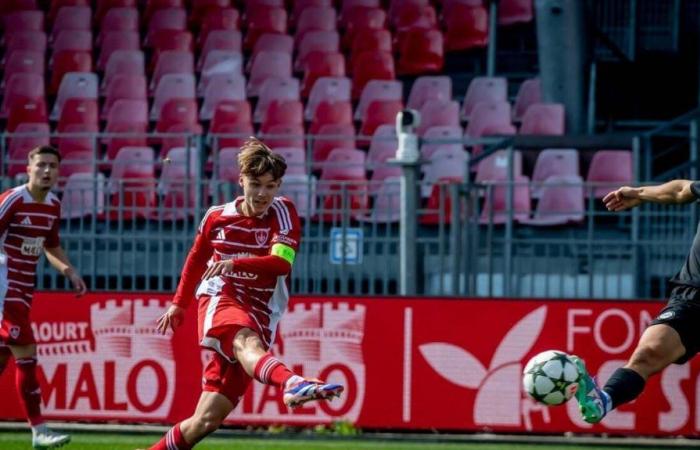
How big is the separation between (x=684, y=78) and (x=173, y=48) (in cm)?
659

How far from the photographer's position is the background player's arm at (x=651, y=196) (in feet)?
28.9

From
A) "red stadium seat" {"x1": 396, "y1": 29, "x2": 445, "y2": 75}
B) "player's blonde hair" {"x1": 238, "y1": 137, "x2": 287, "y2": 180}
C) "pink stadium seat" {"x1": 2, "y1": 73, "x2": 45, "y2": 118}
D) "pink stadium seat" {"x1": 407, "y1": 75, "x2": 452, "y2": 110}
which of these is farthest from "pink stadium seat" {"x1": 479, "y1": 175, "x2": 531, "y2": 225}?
"pink stadium seat" {"x1": 2, "y1": 73, "x2": 45, "y2": 118}

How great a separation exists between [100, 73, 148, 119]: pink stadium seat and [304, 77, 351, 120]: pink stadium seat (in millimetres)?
2074

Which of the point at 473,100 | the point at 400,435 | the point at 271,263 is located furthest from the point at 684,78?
the point at 271,263

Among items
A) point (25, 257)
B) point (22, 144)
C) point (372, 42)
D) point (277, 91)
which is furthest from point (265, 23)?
point (25, 257)

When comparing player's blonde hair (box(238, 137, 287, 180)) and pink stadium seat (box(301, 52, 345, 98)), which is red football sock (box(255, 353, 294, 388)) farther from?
pink stadium seat (box(301, 52, 345, 98))

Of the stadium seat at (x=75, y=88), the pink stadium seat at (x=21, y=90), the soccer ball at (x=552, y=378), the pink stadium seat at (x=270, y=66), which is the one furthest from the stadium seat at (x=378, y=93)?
the soccer ball at (x=552, y=378)

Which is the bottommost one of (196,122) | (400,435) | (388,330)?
(400,435)

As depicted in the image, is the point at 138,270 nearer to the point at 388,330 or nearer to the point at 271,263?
the point at 388,330

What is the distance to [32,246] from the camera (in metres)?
11.4

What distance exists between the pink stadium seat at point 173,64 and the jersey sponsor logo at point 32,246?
30.5 ft

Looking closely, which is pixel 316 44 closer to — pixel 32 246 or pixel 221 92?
pixel 221 92

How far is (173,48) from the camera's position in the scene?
2116cm

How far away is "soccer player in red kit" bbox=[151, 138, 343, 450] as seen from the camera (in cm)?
862
